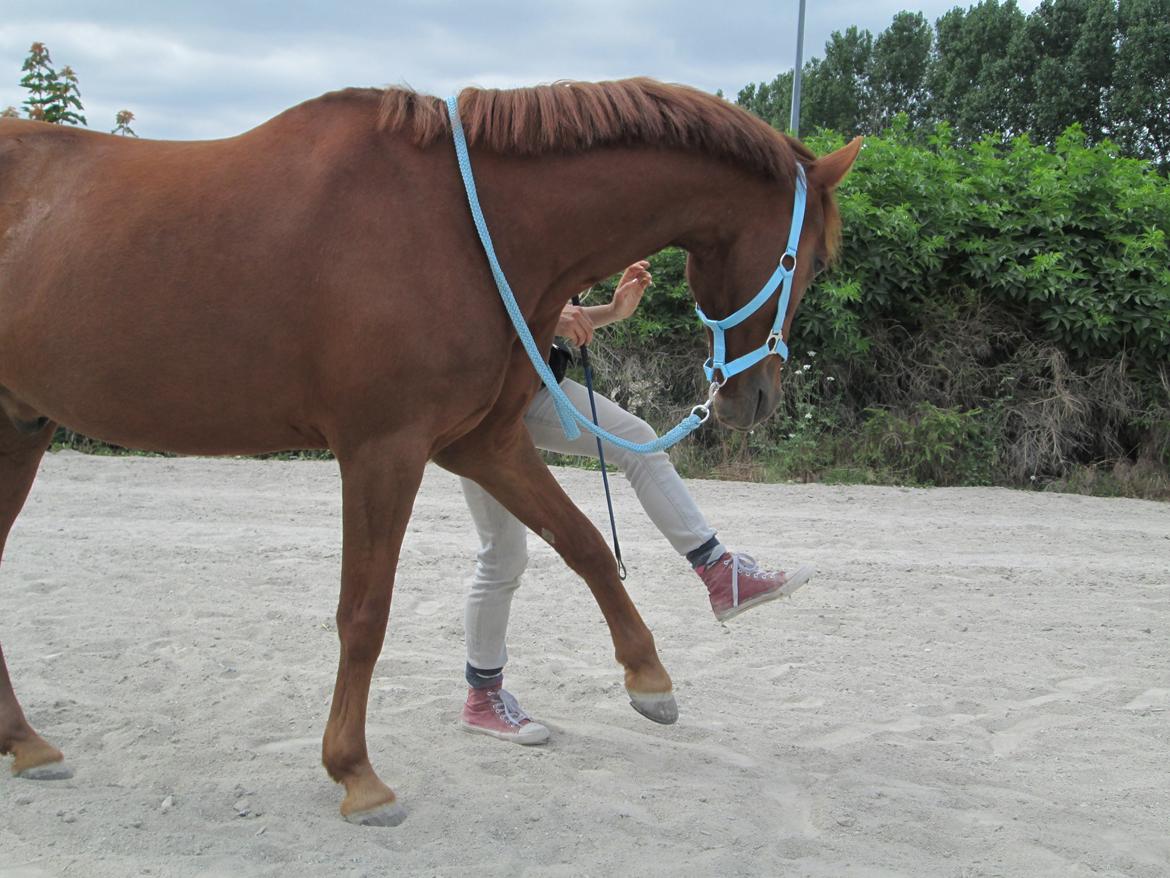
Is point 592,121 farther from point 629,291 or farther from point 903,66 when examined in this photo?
point 903,66

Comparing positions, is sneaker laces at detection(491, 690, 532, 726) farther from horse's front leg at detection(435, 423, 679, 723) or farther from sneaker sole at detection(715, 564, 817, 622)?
sneaker sole at detection(715, 564, 817, 622)

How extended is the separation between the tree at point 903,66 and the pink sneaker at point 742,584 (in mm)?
31862

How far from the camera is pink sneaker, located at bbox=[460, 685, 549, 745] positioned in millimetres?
3375

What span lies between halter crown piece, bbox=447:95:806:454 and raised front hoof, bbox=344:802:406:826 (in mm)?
1154

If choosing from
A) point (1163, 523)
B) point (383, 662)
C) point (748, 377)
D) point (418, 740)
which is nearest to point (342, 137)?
point (748, 377)

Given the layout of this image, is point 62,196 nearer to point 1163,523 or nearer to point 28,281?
point 28,281

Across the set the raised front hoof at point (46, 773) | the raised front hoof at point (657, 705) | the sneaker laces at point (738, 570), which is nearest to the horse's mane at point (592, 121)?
the sneaker laces at point (738, 570)

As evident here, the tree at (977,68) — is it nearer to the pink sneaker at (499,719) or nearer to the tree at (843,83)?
the tree at (843,83)

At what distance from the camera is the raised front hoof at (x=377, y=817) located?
9.02 feet

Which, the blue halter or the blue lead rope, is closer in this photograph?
the blue lead rope

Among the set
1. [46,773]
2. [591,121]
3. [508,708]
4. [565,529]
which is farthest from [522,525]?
[46,773]

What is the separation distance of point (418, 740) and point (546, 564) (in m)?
2.23

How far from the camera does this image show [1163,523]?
22.6ft

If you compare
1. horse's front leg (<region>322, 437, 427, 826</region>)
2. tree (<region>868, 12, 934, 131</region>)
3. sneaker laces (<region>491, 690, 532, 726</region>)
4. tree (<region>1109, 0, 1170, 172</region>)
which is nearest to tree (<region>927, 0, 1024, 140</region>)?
tree (<region>868, 12, 934, 131</region>)
